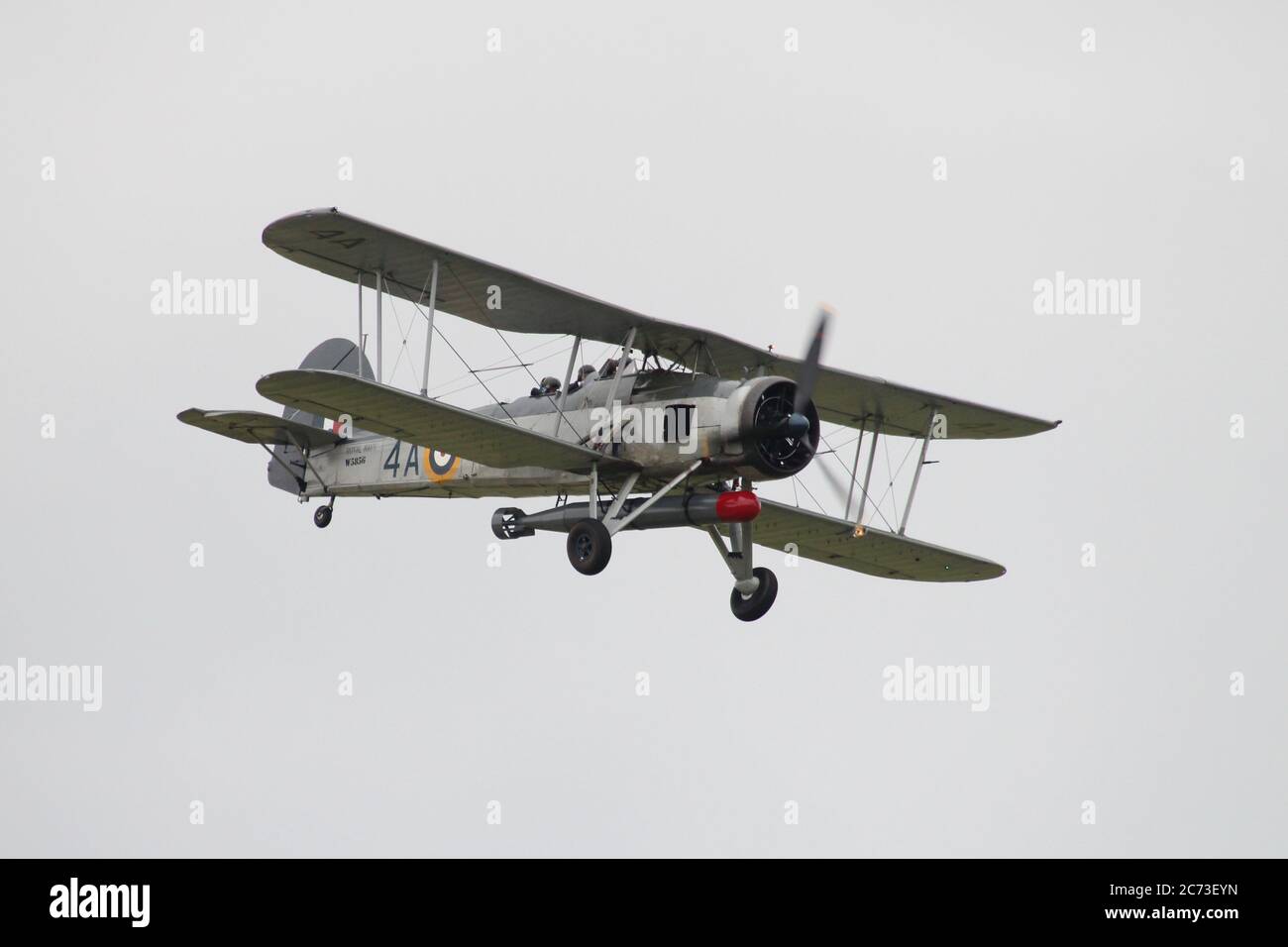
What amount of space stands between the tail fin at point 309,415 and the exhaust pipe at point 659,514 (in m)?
3.98

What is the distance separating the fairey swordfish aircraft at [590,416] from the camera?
20.3m

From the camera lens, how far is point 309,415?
2542 centimetres

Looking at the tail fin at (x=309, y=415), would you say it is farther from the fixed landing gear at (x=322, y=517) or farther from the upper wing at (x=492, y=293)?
the upper wing at (x=492, y=293)

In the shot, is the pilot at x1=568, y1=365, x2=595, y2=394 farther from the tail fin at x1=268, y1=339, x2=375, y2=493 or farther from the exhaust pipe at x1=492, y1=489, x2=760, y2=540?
the tail fin at x1=268, y1=339, x2=375, y2=493

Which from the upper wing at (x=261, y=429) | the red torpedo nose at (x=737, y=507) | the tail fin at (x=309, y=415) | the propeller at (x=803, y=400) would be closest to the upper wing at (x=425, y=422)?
the red torpedo nose at (x=737, y=507)

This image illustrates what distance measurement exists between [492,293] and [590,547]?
8.90 feet

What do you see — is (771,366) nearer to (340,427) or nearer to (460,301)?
(460,301)

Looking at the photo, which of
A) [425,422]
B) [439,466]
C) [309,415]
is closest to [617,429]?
[425,422]

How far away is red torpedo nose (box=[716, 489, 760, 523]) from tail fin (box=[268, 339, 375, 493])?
6109 mm

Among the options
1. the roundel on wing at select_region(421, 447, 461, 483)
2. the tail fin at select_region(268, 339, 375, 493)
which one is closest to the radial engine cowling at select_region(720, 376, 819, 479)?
the roundel on wing at select_region(421, 447, 461, 483)

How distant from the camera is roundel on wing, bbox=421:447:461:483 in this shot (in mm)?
23062

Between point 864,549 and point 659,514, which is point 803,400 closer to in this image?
point 659,514

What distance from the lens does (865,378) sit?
2369 centimetres

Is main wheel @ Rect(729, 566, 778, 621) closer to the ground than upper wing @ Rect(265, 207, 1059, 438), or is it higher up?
closer to the ground
